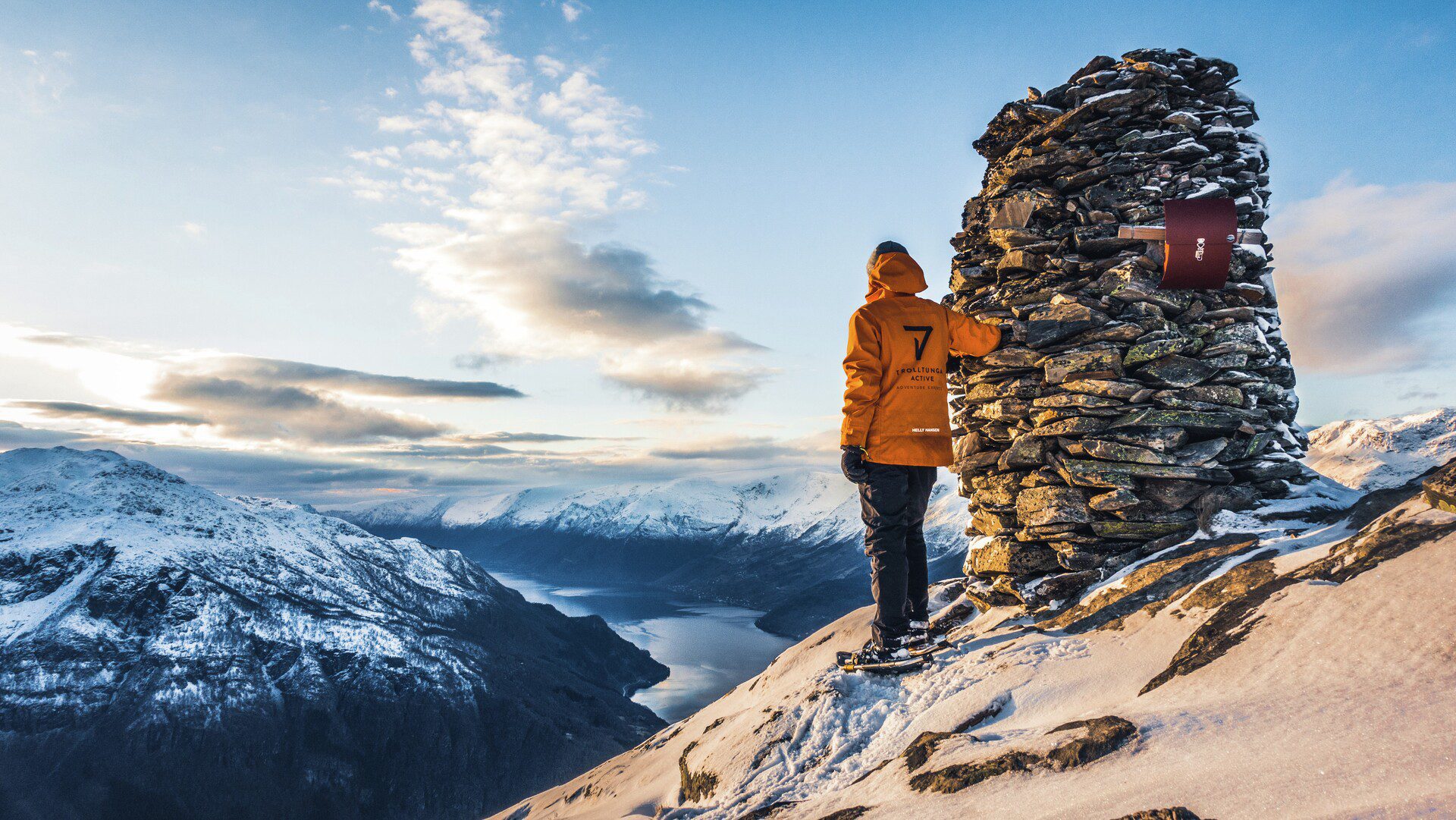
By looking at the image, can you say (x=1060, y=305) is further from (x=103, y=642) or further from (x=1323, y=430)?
(x=103, y=642)

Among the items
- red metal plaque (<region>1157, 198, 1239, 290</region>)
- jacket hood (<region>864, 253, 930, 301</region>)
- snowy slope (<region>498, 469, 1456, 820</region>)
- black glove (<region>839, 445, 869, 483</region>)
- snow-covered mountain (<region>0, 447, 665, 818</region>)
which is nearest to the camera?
snowy slope (<region>498, 469, 1456, 820</region>)

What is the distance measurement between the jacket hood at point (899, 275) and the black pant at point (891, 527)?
180 cm

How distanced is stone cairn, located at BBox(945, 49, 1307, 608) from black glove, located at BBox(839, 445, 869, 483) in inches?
112

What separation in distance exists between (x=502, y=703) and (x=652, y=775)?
7352 inches

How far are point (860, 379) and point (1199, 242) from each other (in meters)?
4.86

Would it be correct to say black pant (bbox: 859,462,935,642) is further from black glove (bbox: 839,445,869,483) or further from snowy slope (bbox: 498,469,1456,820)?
snowy slope (bbox: 498,469,1456,820)

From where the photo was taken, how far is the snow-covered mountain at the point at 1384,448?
25.7 feet

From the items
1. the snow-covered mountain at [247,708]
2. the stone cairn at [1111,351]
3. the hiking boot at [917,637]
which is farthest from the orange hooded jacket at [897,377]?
the snow-covered mountain at [247,708]

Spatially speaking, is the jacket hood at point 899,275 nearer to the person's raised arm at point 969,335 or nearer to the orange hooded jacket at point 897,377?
the orange hooded jacket at point 897,377

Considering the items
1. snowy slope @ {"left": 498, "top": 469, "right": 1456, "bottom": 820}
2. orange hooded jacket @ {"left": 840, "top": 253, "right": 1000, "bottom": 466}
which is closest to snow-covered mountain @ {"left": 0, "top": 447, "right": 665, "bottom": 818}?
snowy slope @ {"left": 498, "top": 469, "right": 1456, "bottom": 820}

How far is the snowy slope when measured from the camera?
10.4 ft

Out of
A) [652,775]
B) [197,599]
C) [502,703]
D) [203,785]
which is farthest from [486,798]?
[652,775]

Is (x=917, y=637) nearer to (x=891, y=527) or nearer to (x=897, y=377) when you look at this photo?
(x=891, y=527)

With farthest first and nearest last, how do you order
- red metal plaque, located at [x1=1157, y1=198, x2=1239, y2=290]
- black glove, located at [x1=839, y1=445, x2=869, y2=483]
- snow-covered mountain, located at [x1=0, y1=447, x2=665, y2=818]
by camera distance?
snow-covered mountain, located at [x1=0, y1=447, x2=665, y2=818], red metal plaque, located at [x1=1157, y1=198, x2=1239, y2=290], black glove, located at [x1=839, y1=445, x2=869, y2=483]
